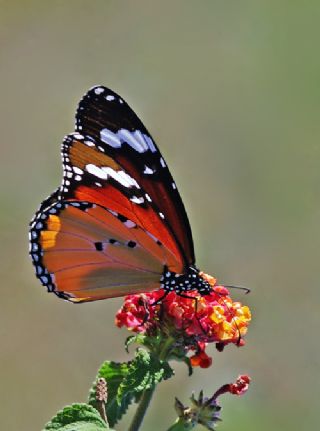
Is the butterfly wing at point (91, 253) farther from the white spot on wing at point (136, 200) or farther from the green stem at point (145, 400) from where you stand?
the green stem at point (145, 400)

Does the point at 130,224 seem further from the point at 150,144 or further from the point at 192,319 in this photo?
the point at 192,319

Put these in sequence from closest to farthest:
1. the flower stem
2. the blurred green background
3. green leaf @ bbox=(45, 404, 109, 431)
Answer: green leaf @ bbox=(45, 404, 109, 431)
the flower stem
the blurred green background

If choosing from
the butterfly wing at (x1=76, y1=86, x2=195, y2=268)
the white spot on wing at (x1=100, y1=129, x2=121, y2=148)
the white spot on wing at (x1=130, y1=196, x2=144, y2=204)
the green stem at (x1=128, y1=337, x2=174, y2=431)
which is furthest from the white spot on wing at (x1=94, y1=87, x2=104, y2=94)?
the green stem at (x1=128, y1=337, x2=174, y2=431)

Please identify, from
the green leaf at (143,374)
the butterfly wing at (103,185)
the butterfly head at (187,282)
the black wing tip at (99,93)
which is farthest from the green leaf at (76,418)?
the black wing tip at (99,93)

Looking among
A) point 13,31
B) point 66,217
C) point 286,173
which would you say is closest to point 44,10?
point 13,31

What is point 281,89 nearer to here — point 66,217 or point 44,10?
point 44,10

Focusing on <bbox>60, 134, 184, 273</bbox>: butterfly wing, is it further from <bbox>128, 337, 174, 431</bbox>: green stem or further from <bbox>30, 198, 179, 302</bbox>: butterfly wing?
<bbox>128, 337, 174, 431</bbox>: green stem

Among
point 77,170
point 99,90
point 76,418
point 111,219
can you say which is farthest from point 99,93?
point 76,418
